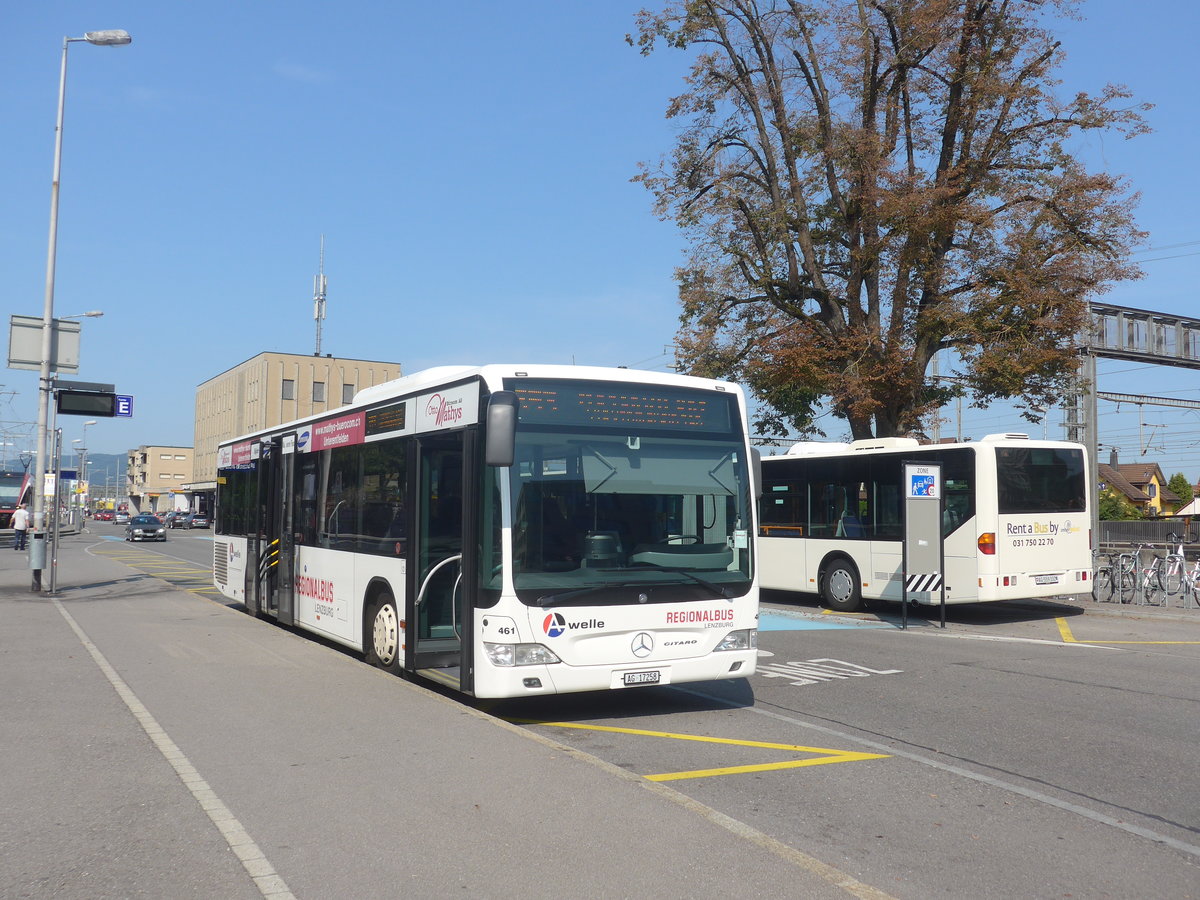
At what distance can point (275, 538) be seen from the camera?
1421cm

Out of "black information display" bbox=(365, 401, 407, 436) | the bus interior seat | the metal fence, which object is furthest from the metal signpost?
the metal fence

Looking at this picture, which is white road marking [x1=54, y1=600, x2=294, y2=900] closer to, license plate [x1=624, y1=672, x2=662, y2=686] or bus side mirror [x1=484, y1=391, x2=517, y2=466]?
bus side mirror [x1=484, y1=391, x2=517, y2=466]

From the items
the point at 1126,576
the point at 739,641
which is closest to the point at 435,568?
the point at 739,641

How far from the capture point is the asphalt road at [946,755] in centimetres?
511

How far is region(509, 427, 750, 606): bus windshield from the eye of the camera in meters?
7.95

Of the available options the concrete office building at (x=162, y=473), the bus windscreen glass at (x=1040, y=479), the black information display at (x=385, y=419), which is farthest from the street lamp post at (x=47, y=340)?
the concrete office building at (x=162, y=473)

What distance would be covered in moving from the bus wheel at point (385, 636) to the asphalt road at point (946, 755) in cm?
122

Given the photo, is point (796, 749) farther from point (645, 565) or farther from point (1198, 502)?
point (1198, 502)

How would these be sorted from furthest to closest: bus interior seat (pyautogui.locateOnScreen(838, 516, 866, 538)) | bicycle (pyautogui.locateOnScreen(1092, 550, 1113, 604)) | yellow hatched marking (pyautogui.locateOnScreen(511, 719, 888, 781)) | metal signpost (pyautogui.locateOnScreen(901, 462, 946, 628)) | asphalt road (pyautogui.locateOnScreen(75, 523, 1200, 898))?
bicycle (pyautogui.locateOnScreen(1092, 550, 1113, 604)) → bus interior seat (pyautogui.locateOnScreen(838, 516, 866, 538)) → metal signpost (pyautogui.locateOnScreen(901, 462, 946, 628)) → yellow hatched marking (pyautogui.locateOnScreen(511, 719, 888, 781)) → asphalt road (pyautogui.locateOnScreen(75, 523, 1200, 898))

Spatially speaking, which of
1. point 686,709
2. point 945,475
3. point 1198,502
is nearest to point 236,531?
point 686,709

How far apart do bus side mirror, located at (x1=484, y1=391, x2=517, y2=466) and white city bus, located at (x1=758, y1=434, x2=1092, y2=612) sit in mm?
9743

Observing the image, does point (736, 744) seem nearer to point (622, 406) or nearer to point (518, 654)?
point (518, 654)

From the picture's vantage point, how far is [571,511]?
805cm

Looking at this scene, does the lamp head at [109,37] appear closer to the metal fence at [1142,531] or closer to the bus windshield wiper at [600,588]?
the bus windshield wiper at [600,588]
